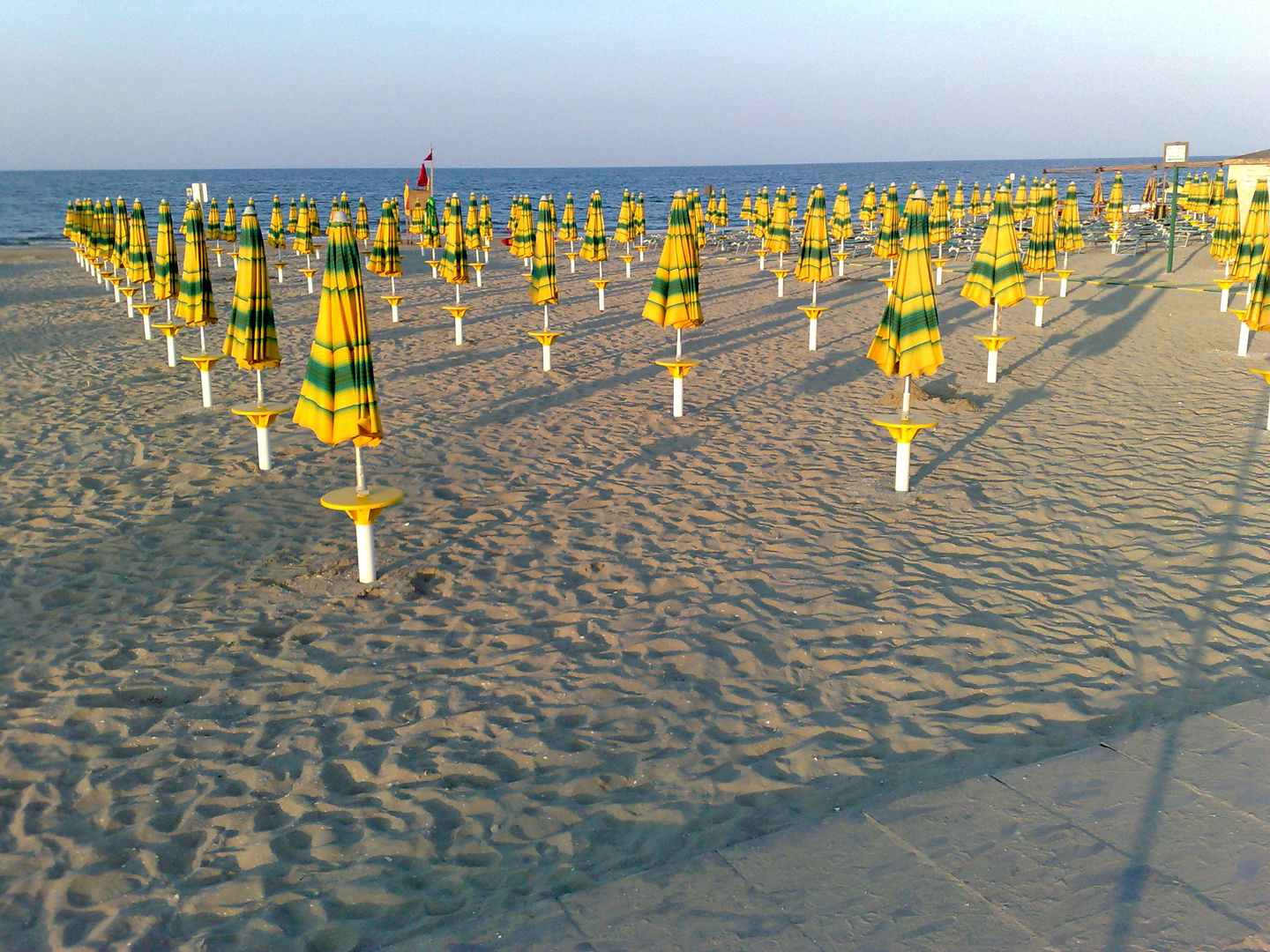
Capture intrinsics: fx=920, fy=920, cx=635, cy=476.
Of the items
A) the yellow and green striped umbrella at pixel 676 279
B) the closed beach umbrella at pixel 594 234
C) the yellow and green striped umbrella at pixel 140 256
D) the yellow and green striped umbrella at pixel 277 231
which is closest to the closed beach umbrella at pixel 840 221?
the closed beach umbrella at pixel 594 234

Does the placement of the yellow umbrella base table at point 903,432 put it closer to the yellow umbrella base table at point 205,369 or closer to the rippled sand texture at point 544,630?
the rippled sand texture at point 544,630

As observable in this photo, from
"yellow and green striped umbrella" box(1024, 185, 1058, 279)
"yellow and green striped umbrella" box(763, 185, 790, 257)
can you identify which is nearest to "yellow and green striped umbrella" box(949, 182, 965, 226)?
"yellow and green striped umbrella" box(763, 185, 790, 257)

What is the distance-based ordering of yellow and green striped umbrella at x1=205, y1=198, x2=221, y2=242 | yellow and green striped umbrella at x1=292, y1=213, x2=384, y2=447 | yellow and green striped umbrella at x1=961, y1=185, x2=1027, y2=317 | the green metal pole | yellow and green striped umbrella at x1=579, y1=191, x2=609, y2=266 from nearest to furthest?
yellow and green striped umbrella at x1=292, y1=213, x2=384, y2=447, yellow and green striped umbrella at x1=961, y1=185, x2=1027, y2=317, yellow and green striped umbrella at x1=579, y1=191, x2=609, y2=266, the green metal pole, yellow and green striped umbrella at x1=205, y1=198, x2=221, y2=242

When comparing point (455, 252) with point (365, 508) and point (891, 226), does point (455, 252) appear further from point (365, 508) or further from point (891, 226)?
point (365, 508)

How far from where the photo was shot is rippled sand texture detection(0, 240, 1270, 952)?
3.65 metres

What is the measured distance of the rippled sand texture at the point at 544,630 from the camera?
365cm

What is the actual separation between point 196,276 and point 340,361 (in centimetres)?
559

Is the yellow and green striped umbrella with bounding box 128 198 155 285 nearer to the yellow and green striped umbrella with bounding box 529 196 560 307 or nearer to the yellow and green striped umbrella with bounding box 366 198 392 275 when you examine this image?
the yellow and green striped umbrella with bounding box 366 198 392 275

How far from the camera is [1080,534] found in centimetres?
677

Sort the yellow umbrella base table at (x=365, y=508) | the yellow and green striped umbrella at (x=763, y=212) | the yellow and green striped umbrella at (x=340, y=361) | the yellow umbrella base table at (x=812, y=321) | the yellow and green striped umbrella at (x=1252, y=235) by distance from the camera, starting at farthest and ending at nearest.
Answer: the yellow and green striped umbrella at (x=763, y=212)
the yellow umbrella base table at (x=812, y=321)
the yellow and green striped umbrella at (x=1252, y=235)
the yellow umbrella base table at (x=365, y=508)
the yellow and green striped umbrella at (x=340, y=361)

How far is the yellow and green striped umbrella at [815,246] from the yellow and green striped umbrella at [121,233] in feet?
38.6

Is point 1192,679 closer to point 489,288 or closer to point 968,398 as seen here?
point 968,398

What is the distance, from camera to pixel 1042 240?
582 inches

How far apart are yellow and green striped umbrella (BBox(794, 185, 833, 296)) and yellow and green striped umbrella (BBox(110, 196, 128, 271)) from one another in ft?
38.6
